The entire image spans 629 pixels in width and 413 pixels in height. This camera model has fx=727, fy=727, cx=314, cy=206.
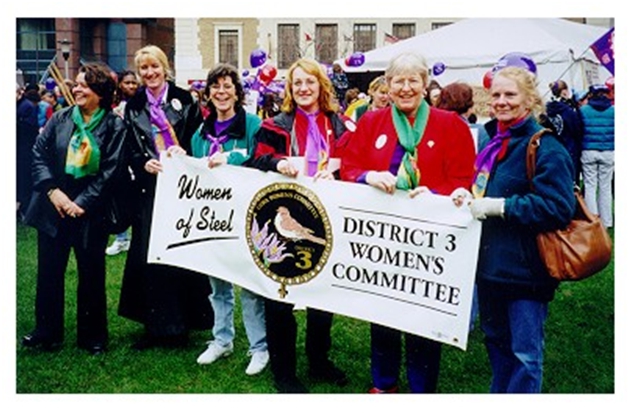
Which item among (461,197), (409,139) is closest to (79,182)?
(409,139)

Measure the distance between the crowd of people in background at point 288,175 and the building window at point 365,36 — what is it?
0.57 m

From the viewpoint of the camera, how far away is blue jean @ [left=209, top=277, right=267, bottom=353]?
177 inches

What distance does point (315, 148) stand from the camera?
4043mm

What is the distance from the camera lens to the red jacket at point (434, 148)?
3.61 metres

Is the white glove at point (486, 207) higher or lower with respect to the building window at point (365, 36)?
lower

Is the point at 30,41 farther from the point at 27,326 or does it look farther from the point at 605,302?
the point at 605,302

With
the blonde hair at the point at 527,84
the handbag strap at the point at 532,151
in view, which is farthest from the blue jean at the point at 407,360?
the blonde hair at the point at 527,84

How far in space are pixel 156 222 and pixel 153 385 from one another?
1.01m

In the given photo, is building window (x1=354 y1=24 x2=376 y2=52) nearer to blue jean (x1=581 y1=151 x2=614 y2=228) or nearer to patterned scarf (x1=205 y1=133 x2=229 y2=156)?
patterned scarf (x1=205 y1=133 x2=229 y2=156)

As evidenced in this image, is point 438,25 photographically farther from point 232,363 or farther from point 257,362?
point 232,363

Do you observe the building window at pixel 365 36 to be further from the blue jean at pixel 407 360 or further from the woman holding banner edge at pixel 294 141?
the blue jean at pixel 407 360

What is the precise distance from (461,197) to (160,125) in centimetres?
205

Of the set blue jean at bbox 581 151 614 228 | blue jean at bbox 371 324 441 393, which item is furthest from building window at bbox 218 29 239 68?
blue jean at bbox 581 151 614 228
